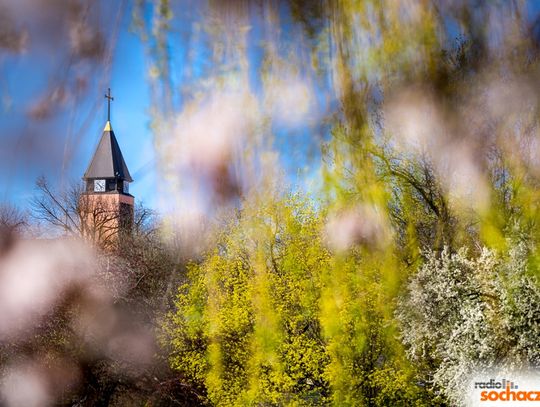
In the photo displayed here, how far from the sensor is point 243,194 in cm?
608

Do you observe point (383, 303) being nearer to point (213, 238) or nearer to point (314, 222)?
point (314, 222)

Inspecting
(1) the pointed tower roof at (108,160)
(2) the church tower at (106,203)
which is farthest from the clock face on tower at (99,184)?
(1) the pointed tower roof at (108,160)

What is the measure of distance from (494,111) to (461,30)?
89 centimetres

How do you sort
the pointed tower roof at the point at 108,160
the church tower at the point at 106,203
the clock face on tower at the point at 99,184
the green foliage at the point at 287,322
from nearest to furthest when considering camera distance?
the green foliage at the point at 287,322 → the church tower at the point at 106,203 → the clock face on tower at the point at 99,184 → the pointed tower roof at the point at 108,160

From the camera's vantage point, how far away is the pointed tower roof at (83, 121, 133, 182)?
2416cm

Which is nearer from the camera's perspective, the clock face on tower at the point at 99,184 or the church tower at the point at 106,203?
the church tower at the point at 106,203

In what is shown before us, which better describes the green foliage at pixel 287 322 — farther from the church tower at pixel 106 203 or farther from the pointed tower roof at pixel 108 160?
the pointed tower roof at pixel 108 160

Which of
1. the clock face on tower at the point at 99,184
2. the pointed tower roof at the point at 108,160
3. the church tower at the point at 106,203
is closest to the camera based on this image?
the church tower at the point at 106,203

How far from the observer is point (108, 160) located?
25.9 metres

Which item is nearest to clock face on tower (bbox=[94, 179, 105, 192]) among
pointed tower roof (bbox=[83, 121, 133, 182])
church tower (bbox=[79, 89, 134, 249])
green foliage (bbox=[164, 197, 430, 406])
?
church tower (bbox=[79, 89, 134, 249])

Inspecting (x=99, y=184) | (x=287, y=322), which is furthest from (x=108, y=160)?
(x=287, y=322)

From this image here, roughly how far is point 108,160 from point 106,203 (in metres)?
8.03

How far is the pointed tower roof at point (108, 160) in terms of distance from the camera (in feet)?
79.3

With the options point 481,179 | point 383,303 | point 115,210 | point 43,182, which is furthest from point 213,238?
point 115,210
